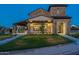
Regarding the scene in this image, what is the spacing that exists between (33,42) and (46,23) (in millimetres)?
296

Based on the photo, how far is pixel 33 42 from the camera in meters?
7.47

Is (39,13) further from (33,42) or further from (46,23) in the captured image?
(33,42)

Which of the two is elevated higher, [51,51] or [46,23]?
[46,23]

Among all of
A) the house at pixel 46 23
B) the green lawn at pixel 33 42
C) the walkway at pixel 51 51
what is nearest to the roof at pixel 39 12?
the house at pixel 46 23

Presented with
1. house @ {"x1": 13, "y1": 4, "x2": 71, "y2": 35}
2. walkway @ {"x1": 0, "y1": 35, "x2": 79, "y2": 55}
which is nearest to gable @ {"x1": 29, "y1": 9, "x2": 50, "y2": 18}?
house @ {"x1": 13, "y1": 4, "x2": 71, "y2": 35}

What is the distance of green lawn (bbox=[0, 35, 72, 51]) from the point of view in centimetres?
744

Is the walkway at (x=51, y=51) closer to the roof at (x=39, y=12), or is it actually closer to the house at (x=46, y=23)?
the house at (x=46, y=23)

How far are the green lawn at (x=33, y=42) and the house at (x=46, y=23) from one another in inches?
2.5

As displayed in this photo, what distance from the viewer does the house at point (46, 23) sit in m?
7.51

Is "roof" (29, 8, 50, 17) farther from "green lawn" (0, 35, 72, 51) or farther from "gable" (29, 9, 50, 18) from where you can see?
"green lawn" (0, 35, 72, 51)

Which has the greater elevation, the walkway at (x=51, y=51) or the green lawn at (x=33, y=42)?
the green lawn at (x=33, y=42)

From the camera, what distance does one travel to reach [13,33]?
7523mm

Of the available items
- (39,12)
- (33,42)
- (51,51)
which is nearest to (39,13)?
(39,12)
